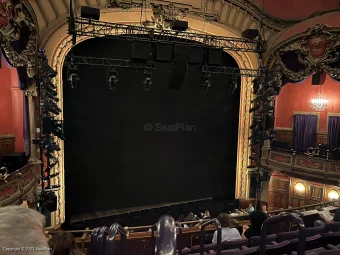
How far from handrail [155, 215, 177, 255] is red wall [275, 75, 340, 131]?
11.7 metres

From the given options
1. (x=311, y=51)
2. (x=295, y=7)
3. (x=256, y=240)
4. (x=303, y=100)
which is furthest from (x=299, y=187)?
(x=256, y=240)

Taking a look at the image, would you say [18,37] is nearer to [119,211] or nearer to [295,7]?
[119,211]

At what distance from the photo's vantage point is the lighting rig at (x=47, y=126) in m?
6.71

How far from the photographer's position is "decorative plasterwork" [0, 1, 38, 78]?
5.14m

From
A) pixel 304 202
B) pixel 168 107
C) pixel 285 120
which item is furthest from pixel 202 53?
pixel 304 202

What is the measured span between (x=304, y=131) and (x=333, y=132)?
1084mm

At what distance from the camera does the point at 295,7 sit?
9.88 m

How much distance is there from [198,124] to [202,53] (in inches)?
142

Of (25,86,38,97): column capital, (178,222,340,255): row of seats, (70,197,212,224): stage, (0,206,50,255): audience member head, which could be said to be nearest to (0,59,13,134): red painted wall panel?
(25,86,38,97): column capital

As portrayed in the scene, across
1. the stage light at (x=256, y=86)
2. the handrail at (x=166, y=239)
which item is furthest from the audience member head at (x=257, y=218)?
the stage light at (x=256, y=86)

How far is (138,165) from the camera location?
9758mm

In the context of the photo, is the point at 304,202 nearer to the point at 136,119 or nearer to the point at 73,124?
the point at 136,119

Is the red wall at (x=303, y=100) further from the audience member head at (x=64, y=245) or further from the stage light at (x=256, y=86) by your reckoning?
the audience member head at (x=64, y=245)

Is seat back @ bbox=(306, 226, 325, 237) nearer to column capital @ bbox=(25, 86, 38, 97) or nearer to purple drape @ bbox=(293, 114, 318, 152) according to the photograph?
column capital @ bbox=(25, 86, 38, 97)
